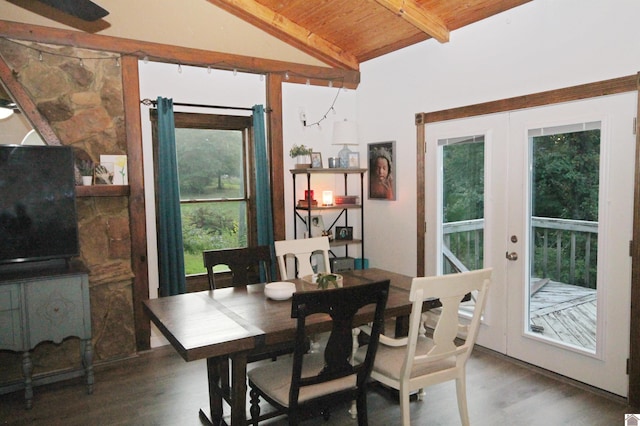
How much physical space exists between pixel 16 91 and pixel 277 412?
2.99m

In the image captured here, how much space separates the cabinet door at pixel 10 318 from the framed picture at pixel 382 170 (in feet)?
11.0

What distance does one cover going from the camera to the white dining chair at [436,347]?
7.36 feet

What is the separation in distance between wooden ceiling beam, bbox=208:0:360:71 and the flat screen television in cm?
199

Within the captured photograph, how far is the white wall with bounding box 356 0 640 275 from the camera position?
3054 mm

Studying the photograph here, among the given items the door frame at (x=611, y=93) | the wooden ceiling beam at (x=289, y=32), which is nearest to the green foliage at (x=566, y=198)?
the door frame at (x=611, y=93)

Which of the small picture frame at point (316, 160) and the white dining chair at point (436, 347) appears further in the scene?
the small picture frame at point (316, 160)

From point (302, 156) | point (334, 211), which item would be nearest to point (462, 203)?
point (334, 211)

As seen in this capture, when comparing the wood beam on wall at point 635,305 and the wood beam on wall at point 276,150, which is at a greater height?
the wood beam on wall at point 276,150

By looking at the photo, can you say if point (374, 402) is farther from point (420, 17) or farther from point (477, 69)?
point (420, 17)

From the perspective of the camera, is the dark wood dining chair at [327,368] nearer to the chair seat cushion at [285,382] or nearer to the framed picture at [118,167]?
the chair seat cushion at [285,382]

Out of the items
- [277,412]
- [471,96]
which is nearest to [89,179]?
[277,412]

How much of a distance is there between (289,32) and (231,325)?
3.27 meters

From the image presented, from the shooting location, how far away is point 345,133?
4602 millimetres

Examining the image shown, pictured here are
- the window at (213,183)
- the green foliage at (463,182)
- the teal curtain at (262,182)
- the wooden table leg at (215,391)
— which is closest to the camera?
the wooden table leg at (215,391)
